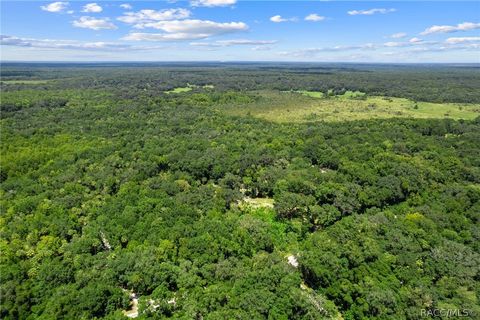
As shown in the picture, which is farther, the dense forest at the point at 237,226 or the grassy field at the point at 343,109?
the grassy field at the point at 343,109

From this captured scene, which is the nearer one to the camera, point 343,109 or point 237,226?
point 237,226

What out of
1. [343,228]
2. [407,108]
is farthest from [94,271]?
[407,108]

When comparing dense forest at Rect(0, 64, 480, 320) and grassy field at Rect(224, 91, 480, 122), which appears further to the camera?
grassy field at Rect(224, 91, 480, 122)

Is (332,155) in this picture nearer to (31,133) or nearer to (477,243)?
(477,243)

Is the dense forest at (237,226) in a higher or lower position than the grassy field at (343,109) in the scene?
lower

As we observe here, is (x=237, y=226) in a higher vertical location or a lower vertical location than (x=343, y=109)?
lower

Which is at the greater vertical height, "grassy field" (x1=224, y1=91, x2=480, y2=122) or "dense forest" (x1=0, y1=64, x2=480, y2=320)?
"grassy field" (x1=224, y1=91, x2=480, y2=122)
